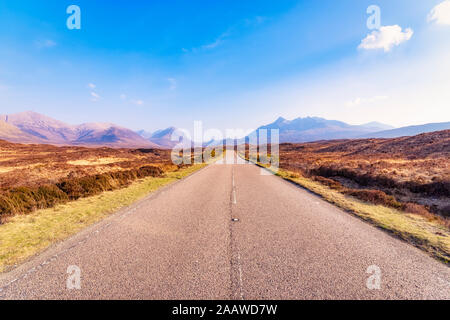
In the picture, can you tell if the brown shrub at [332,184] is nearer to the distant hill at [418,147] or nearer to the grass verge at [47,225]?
the grass verge at [47,225]

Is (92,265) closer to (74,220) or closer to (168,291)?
(168,291)

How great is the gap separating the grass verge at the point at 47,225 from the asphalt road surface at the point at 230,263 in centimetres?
51

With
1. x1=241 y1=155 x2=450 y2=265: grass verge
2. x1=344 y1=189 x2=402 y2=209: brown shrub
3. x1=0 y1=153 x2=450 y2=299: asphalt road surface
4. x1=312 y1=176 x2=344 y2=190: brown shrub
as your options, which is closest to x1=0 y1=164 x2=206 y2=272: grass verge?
x1=0 y1=153 x2=450 y2=299: asphalt road surface

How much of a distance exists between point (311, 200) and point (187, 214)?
6.41 metres

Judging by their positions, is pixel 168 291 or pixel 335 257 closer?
pixel 168 291

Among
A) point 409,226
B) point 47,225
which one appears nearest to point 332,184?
point 409,226

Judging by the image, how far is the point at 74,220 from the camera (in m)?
6.90

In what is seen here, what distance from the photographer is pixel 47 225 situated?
21.2ft

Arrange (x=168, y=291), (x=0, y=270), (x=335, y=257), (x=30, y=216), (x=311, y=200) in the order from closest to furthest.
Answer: (x=168, y=291) → (x=0, y=270) → (x=335, y=257) → (x=30, y=216) → (x=311, y=200)

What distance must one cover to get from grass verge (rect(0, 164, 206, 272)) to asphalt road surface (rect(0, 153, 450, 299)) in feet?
1.68

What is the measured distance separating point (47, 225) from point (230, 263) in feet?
21.2

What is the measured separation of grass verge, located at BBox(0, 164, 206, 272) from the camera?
15.6 feet

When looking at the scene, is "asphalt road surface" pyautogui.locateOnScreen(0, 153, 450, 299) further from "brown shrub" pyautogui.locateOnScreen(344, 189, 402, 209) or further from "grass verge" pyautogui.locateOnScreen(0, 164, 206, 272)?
"brown shrub" pyautogui.locateOnScreen(344, 189, 402, 209)
